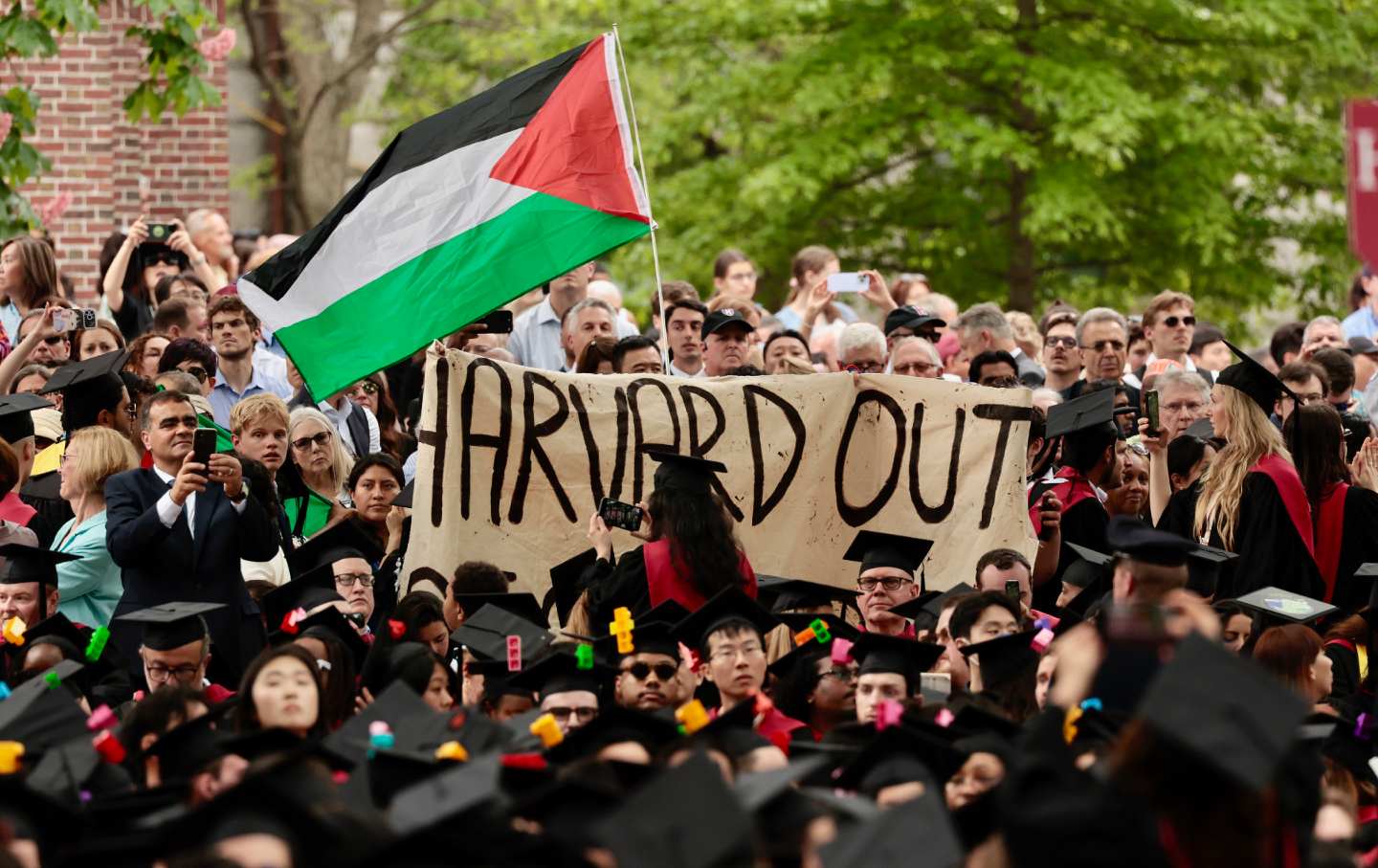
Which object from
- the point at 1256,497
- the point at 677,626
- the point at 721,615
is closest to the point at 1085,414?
the point at 1256,497

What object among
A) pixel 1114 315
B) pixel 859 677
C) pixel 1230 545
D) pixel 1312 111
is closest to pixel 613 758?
pixel 859 677

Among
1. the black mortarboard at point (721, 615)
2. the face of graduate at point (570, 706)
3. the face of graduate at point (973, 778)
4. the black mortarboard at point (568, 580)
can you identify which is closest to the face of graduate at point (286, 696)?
the face of graduate at point (570, 706)

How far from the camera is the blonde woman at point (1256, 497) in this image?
891 cm

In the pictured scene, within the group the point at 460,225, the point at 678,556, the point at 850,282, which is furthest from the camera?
the point at 850,282

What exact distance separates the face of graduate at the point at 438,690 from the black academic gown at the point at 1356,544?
3.78 meters

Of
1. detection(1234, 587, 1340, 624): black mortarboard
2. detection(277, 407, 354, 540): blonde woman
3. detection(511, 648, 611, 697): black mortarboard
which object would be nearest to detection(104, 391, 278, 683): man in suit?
detection(277, 407, 354, 540): blonde woman

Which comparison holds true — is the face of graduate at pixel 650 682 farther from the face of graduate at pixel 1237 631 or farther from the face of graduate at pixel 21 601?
the face of graduate at pixel 21 601

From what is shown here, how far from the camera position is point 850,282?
1241 cm

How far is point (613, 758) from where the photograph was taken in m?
5.88

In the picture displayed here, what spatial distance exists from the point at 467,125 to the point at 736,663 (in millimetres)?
3487

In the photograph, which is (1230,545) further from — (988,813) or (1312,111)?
(1312,111)

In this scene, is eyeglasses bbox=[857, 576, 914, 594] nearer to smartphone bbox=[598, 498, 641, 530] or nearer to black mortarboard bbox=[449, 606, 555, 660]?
smartphone bbox=[598, 498, 641, 530]

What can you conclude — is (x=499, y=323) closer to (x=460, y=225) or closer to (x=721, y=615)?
(x=460, y=225)

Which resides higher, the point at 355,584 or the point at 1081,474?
the point at 1081,474
